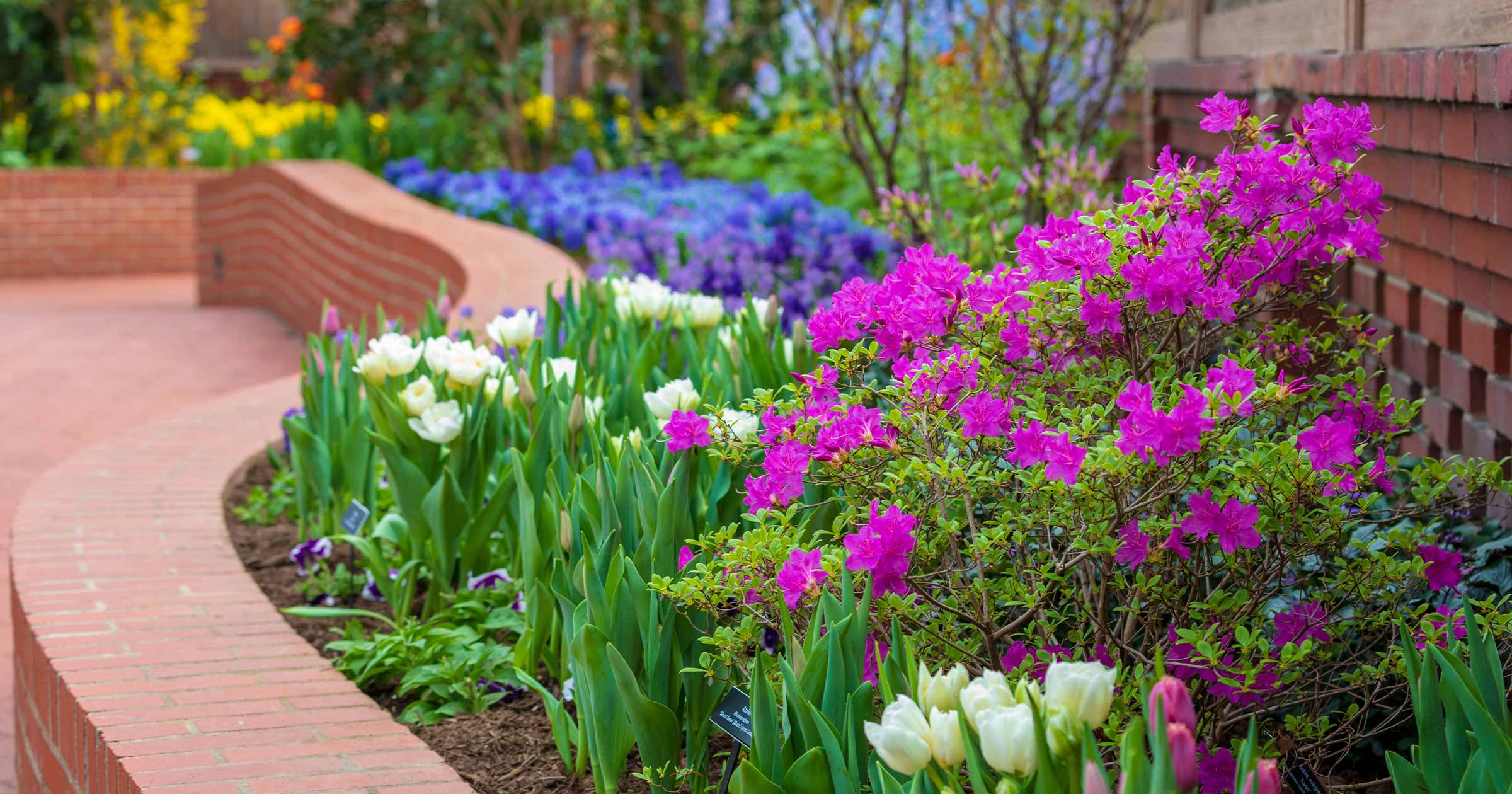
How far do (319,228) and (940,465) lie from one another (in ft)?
22.7

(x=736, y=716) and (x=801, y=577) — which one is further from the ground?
(x=801, y=577)

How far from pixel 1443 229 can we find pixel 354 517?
7.35 feet

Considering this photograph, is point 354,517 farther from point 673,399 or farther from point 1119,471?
point 1119,471

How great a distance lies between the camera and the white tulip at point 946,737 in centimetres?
143

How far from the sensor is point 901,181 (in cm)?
715

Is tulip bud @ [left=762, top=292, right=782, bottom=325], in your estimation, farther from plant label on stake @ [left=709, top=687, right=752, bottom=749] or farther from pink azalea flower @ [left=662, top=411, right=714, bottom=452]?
plant label on stake @ [left=709, top=687, right=752, bottom=749]

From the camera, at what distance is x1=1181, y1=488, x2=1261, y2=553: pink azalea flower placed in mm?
1732

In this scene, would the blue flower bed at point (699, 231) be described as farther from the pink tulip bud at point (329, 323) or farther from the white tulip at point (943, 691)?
the white tulip at point (943, 691)

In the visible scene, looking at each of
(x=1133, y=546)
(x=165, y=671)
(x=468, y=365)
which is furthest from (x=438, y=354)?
(x=1133, y=546)

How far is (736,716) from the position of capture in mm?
1902

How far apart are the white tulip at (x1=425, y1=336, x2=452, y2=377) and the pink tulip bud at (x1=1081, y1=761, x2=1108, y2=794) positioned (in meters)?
1.89

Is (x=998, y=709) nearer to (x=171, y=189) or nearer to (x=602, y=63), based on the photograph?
(x=602, y=63)

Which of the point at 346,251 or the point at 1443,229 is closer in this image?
the point at 1443,229

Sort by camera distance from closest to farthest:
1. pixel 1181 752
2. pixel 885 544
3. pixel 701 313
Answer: pixel 1181 752 → pixel 885 544 → pixel 701 313
